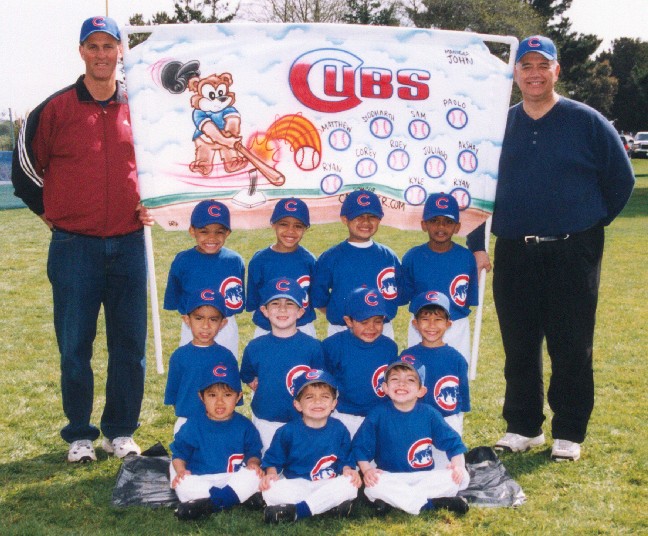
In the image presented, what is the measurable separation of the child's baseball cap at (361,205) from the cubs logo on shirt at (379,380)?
3.42 feet

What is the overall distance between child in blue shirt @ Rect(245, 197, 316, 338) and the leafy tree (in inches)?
1500

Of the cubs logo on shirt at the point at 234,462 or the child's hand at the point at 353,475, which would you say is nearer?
the child's hand at the point at 353,475

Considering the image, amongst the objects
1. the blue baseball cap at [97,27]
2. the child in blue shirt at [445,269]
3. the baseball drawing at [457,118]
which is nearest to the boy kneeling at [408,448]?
the child in blue shirt at [445,269]

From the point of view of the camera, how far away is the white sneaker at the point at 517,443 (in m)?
5.20

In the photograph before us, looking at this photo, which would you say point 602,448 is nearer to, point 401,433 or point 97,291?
point 401,433

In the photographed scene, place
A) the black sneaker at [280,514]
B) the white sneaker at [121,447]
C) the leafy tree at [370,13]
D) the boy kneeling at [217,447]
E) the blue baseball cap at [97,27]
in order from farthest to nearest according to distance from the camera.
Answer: the leafy tree at [370,13]
the white sneaker at [121,447]
the blue baseball cap at [97,27]
the boy kneeling at [217,447]
the black sneaker at [280,514]

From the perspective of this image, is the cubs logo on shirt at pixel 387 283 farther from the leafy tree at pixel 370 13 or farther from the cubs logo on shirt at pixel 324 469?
the leafy tree at pixel 370 13

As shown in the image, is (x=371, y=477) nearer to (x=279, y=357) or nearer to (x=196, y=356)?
(x=279, y=357)

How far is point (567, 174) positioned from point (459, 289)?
3.36ft

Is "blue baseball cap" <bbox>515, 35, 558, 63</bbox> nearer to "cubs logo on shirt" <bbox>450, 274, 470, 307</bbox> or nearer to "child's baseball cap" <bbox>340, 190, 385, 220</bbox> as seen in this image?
"child's baseball cap" <bbox>340, 190, 385, 220</bbox>

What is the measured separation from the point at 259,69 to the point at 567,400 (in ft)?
10.2

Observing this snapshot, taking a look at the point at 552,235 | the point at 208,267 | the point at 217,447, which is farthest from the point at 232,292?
Result: the point at 552,235

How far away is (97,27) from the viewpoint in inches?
185

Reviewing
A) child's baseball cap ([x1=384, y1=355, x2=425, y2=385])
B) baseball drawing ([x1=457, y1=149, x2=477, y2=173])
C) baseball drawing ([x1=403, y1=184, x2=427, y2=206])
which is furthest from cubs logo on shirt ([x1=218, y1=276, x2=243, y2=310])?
baseball drawing ([x1=457, y1=149, x2=477, y2=173])
